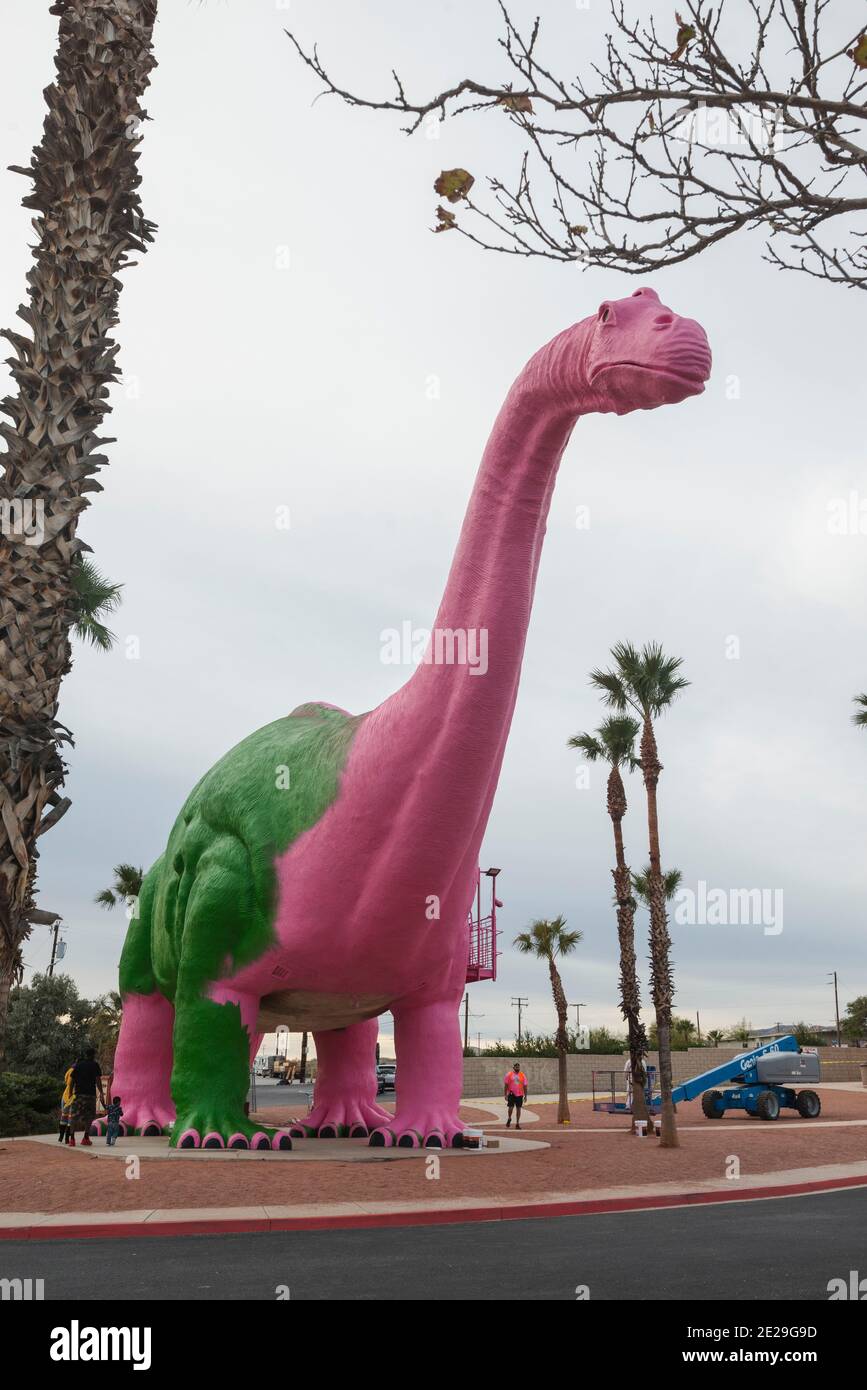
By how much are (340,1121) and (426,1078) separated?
2172 mm

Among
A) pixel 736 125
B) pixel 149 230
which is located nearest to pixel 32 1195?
pixel 149 230

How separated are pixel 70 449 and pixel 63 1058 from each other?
19.7 metres

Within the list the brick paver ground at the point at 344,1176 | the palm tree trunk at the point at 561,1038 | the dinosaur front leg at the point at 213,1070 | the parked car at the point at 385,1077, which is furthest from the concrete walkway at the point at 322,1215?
the parked car at the point at 385,1077

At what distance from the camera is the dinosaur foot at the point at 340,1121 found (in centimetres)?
1327

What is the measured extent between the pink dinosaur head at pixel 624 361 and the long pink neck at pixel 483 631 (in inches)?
2.3

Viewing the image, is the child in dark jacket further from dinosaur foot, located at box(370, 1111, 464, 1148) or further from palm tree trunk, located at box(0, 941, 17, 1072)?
palm tree trunk, located at box(0, 941, 17, 1072)

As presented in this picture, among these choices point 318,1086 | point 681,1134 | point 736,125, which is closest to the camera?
point 736,125

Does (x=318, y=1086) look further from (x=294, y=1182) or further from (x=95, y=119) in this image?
(x=95, y=119)

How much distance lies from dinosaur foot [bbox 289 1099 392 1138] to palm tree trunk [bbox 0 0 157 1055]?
279 inches

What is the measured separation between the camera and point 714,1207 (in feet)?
32.3

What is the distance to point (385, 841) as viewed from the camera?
10.0 m

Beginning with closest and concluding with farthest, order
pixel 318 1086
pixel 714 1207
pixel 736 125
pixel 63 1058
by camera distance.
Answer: pixel 736 125 < pixel 714 1207 < pixel 318 1086 < pixel 63 1058

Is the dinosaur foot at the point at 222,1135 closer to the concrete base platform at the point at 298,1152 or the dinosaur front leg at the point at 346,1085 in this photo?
the concrete base platform at the point at 298,1152

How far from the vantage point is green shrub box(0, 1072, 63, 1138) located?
62.5 ft
